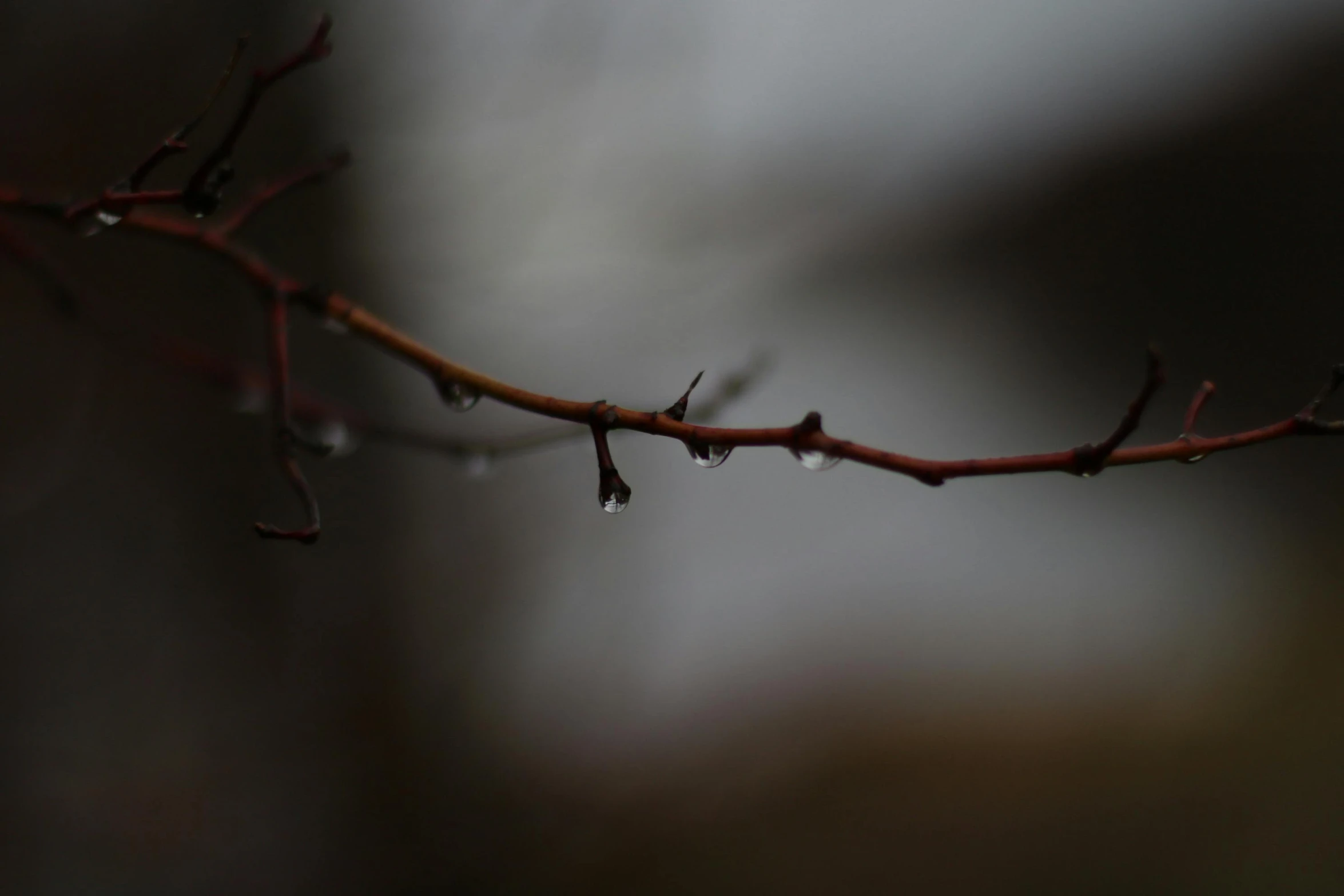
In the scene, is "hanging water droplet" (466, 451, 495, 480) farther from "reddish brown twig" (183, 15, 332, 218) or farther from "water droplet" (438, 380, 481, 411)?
"reddish brown twig" (183, 15, 332, 218)

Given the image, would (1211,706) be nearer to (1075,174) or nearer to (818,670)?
(818,670)

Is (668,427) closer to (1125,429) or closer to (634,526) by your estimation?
(1125,429)

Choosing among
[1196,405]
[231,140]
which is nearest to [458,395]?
[231,140]

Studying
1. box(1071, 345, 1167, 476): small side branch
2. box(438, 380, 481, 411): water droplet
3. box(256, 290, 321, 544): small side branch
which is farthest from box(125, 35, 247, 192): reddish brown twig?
box(1071, 345, 1167, 476): small side branch

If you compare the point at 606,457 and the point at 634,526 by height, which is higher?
the point at 634,526

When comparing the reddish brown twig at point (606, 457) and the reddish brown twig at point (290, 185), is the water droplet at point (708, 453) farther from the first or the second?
the reddish brown twig at point (290, 185)

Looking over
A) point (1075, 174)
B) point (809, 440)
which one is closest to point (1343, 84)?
point (1075, 174)
